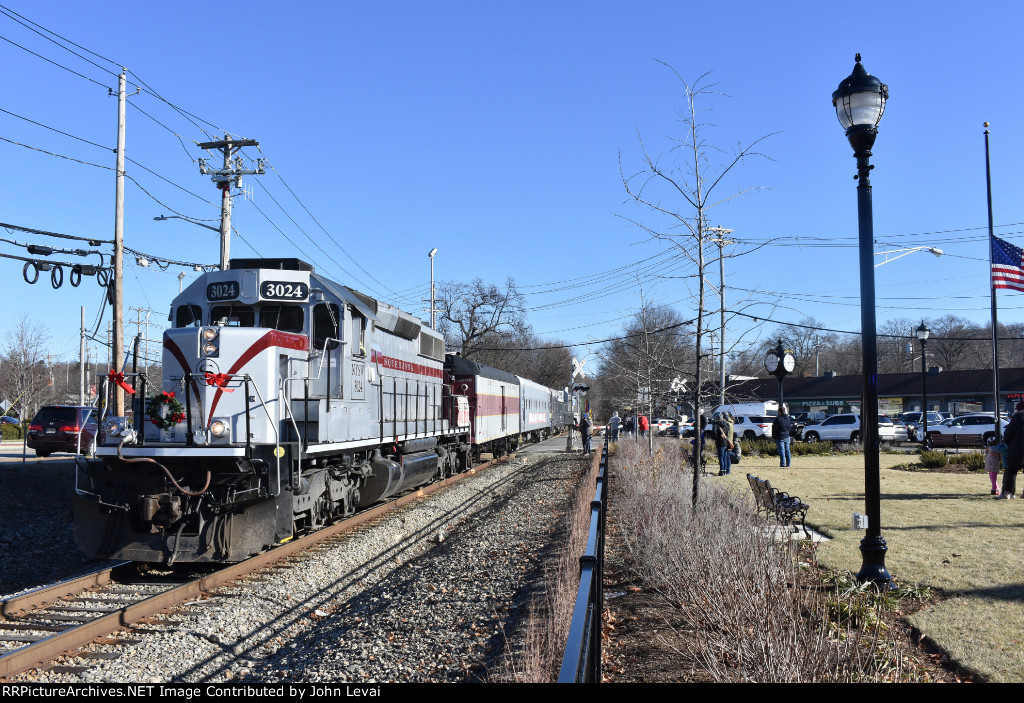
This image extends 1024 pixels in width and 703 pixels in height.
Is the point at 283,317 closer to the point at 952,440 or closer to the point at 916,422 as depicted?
the point at 952,440

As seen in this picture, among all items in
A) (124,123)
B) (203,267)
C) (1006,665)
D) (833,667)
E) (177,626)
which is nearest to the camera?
(833,667)

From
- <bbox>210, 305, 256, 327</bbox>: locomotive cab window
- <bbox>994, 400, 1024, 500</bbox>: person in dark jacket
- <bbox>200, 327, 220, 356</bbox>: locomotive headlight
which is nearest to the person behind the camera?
<bbox>200, 327, 220, 356</bbox>: locomotive headlight

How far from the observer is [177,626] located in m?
6.80

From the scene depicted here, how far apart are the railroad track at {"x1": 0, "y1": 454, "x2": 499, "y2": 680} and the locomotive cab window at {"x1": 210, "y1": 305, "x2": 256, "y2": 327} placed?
126 inches

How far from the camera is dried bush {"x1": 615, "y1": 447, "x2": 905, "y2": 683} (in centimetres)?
437

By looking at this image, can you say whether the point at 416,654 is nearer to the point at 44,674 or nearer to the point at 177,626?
the point at 177,626

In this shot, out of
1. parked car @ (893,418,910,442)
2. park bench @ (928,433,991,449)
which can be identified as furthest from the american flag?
parked car @ (893,418,910,442)

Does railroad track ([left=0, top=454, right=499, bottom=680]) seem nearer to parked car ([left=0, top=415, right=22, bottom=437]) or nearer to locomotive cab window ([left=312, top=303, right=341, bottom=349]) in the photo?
locomotive cab window ([left=312, top=303, right=341, bottom=349])

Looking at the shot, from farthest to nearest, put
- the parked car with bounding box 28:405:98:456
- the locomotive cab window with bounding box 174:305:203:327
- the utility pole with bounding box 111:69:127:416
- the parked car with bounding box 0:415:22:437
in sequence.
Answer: the parked car with bounding box 0:415:22:437
the parked car with bounding box 28:405:98:456
the utility pole with bounding box 111:69:127:416
the locomotive cab window with bounding box 174:305:203:327

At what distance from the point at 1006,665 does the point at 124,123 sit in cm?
2180

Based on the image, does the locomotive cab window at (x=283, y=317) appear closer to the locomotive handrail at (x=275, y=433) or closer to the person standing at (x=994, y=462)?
the locomotive handrail at (x=275, y=433)

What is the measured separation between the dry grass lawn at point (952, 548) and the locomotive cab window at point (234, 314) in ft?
26.4

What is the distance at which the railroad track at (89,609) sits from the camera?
19.5ft

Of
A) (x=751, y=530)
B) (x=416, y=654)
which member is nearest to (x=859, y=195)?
(x=751, y=530)
